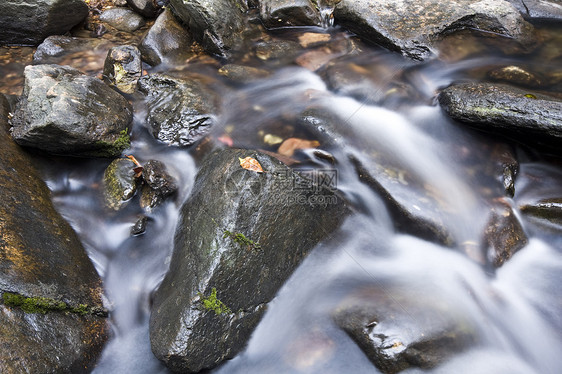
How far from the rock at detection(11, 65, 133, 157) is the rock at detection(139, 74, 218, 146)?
1.45ft

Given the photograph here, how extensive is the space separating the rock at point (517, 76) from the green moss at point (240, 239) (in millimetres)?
4286

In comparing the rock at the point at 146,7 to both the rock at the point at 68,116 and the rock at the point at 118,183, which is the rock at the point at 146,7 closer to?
the rock at the point at 68,116

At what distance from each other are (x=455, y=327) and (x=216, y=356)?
202cm

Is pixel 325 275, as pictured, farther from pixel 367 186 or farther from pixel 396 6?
→ pixel 396 6

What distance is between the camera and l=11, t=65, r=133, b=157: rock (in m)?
4.08

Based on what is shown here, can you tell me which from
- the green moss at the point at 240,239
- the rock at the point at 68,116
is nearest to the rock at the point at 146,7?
→ the rock at the point at 68,116

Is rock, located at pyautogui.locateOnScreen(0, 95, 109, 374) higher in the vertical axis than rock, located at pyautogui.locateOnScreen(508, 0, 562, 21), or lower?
lower

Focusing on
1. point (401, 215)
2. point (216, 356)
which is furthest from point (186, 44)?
point (216, 356)

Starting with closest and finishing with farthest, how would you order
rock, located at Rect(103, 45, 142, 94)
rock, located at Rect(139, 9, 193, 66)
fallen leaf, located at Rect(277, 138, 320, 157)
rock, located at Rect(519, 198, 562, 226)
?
Result: 1. rock, located at Rect(519, 198, 562, 226)
2. fallen leaf, located at Rect(277, 138, 320, 157)
3. rock, located at Rect(103, 45, 142, 94)
4. rock, located at Rect(139, 9, 193, 66)

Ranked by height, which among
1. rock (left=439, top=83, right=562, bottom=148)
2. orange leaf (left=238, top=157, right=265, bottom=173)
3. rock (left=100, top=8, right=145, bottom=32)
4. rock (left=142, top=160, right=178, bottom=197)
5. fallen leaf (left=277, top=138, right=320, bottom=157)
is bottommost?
rock (left=142, top=160, right=178, bottom=197)

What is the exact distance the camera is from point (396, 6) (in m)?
6.10

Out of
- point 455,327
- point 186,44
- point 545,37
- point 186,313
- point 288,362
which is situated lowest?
point 288,362

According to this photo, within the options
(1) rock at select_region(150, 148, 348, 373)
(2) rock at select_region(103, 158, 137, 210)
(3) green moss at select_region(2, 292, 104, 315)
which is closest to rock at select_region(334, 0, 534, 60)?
(1) rock at select_region(150, 148, 348, 373)

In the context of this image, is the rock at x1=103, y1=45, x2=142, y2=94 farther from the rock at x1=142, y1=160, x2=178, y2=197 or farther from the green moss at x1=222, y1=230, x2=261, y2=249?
the green moss at x1=222, y1=230, x2=261, y2=249
